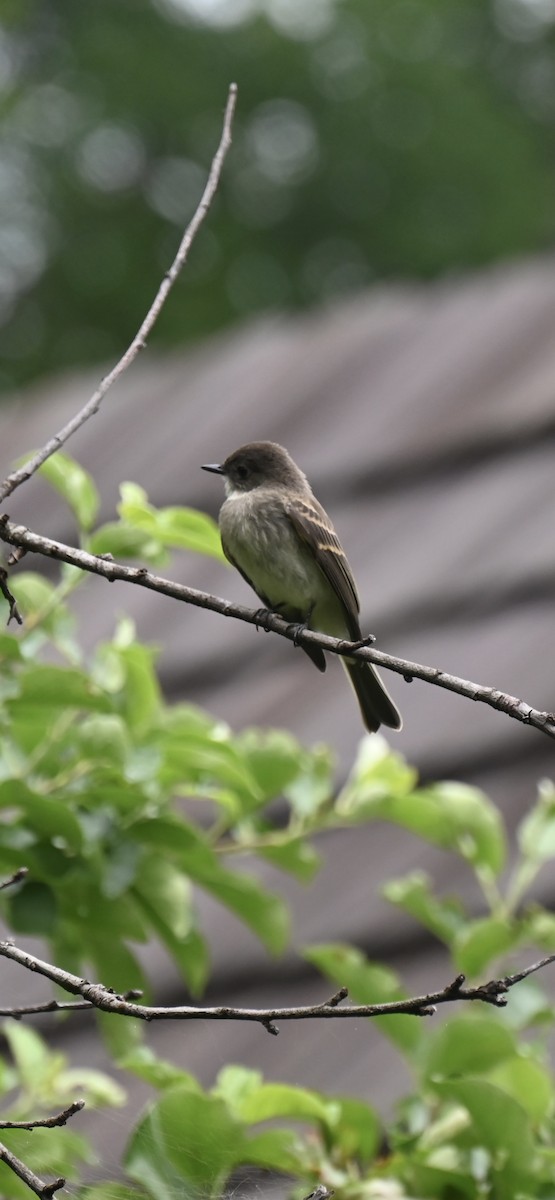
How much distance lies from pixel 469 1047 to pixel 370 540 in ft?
9.67

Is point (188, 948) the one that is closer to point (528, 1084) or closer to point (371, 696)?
point (528, 1084)

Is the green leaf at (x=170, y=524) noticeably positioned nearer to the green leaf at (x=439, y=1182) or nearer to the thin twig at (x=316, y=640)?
the thin twig at (x=316, y=640)

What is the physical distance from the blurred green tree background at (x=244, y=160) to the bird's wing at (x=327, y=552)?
74.7ft

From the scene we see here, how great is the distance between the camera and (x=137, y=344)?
6.53 ft

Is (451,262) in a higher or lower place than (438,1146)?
higher

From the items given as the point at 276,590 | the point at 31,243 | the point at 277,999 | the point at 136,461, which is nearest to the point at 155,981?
the point at 277,999

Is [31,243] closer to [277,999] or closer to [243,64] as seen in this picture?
[243,64]

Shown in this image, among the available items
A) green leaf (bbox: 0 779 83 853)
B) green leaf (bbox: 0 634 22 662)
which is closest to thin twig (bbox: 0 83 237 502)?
green leaf (bbox: 0 634 22 662)

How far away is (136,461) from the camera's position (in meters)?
6.39

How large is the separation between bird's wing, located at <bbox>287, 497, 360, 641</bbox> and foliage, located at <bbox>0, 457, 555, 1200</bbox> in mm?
484

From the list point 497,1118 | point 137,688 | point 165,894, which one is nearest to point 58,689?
point 137,688

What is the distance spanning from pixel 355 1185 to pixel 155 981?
165 cm

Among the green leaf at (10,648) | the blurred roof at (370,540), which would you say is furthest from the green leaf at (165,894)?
the blurred roof at (370,540)

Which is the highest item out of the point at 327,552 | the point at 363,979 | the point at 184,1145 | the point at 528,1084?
the point at 327,552
